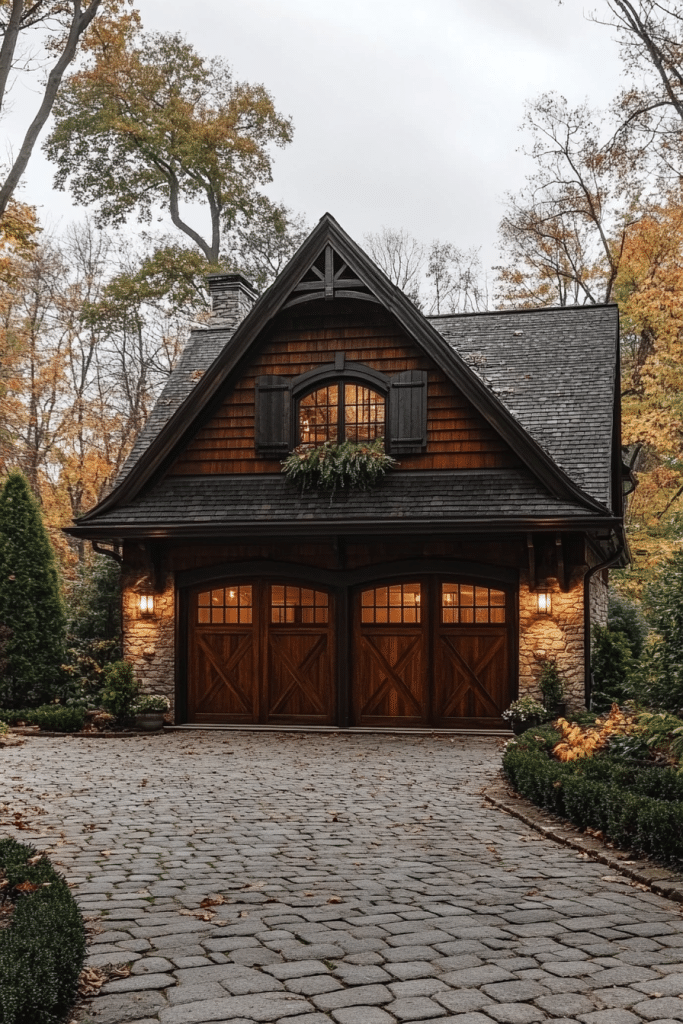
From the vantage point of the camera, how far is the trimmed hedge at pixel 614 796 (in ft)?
22.7

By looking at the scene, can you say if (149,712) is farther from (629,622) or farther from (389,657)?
(629,622)

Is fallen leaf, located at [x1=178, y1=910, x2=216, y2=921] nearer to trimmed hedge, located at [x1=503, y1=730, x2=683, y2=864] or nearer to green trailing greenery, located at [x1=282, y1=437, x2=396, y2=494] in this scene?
trimmed hedge, located at [x1=503, y1=730, x2=683, y2=864]

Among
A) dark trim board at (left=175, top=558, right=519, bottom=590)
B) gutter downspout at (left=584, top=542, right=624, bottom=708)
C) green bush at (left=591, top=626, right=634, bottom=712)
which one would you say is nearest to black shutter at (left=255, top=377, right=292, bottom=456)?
dark trim board at (left=175, top=558, right=519, bottom=590)

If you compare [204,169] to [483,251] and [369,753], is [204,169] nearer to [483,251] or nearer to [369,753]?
[483,251]

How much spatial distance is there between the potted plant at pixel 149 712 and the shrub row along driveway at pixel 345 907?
4.62m

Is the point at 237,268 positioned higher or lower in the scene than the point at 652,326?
higher

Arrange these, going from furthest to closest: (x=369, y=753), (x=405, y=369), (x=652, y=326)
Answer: (x=652, y=326)
(x=405, y=369)
(x=369, y=753)

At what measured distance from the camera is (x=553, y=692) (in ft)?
47.6

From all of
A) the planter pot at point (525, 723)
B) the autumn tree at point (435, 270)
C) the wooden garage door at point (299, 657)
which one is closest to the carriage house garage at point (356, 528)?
the wooden garage door at point (299, 657)

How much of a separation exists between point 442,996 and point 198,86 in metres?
27.6

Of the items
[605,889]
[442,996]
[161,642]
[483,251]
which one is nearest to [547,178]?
[483,251]

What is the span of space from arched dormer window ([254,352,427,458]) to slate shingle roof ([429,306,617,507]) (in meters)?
2.13

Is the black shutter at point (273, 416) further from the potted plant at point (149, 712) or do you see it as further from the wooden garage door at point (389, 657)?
the potted plant at point (149, 712)

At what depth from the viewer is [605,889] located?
6.39 metres
